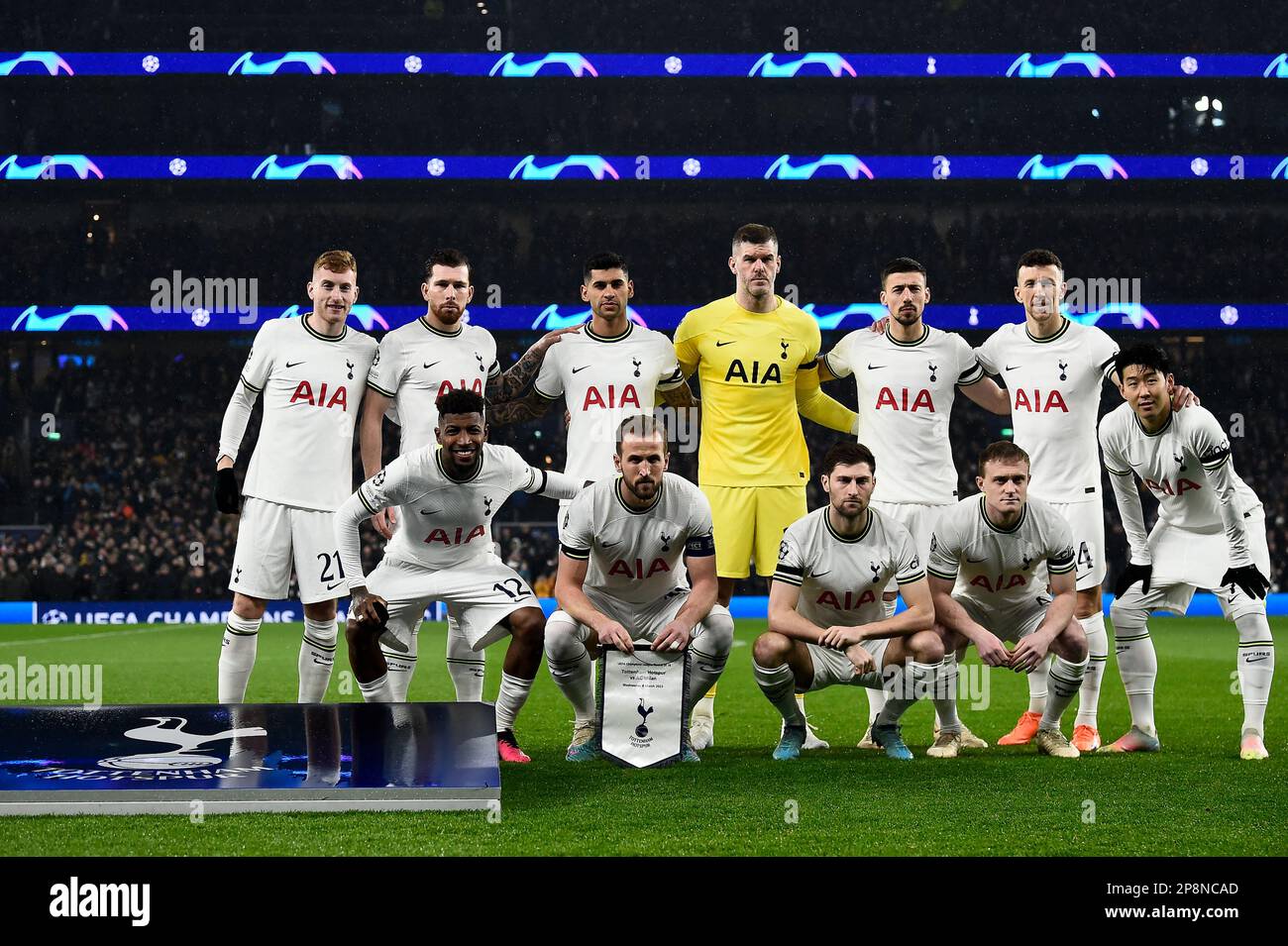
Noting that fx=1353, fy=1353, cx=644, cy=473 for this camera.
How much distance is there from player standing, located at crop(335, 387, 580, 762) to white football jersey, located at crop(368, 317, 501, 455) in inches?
21.5

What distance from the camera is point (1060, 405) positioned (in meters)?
7.06

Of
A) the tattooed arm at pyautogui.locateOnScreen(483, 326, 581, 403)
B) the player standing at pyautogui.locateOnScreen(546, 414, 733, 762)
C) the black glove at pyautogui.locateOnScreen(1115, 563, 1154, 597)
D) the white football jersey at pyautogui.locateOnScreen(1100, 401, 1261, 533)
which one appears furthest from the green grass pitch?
the tattooed arm at pyautogui.locateOnScreen(483, 326, 581, 403)

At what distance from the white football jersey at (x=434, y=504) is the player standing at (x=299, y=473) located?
39 centimetres

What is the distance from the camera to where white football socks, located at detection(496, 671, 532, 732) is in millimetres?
6238

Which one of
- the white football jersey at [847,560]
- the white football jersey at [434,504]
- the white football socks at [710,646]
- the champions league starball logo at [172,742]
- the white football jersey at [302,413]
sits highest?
the white football jersey at [302,413]

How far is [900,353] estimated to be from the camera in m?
7.02

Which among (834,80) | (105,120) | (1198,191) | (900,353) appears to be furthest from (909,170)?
(900,353)

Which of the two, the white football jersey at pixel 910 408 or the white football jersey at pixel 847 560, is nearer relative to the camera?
the white football jersey at pixel 847 560

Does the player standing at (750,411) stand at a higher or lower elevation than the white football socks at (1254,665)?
higher

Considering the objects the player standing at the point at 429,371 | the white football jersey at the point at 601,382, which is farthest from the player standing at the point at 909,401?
the player standing at the point at 429,371

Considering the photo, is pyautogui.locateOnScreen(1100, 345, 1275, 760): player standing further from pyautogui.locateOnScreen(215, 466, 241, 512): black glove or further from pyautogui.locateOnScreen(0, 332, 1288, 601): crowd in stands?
pyautogui.locateOnScreen(0, 332, 1288, 601): crowd in stands

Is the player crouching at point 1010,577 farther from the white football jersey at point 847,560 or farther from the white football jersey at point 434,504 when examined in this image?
the white football jersey at point 434,504

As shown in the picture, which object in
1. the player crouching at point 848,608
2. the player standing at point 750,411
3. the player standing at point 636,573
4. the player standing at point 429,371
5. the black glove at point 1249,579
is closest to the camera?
the player standing at point 636,573

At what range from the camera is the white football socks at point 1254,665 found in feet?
21.2
